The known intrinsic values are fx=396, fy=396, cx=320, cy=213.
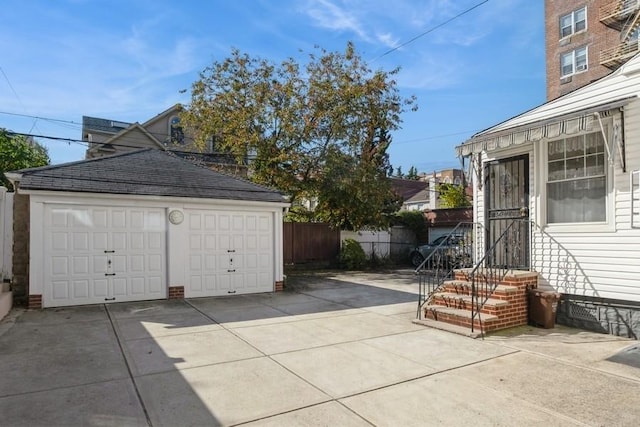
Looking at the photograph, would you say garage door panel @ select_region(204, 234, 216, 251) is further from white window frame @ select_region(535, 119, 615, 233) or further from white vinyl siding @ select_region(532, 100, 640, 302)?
white vinyl siding @ select_region(532, 100, 640, 302)

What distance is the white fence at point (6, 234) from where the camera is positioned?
7.91 metres

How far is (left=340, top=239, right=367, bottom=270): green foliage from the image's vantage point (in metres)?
16.7

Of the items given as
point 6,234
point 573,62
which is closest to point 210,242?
point 6,234

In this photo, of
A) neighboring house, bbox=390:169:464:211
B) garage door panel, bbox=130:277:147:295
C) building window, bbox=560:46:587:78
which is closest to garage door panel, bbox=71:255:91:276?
garage door panel, bbox=130:277:147:295

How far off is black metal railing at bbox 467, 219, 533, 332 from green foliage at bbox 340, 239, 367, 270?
929 cm

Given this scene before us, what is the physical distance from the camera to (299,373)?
451 centimetres

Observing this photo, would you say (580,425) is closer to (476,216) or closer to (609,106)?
(609,106)

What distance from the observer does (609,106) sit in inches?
226

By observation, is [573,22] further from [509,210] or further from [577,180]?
[577,180]

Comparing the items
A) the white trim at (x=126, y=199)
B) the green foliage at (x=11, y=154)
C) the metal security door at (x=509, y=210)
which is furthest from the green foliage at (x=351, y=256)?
the green foliage at (x=11, y=154)

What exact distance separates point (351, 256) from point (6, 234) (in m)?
11.6

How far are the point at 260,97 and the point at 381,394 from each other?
42.8 ft

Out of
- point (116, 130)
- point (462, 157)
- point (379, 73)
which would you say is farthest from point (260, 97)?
point (116, 130)

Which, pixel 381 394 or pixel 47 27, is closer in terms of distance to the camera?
pixel 381 394
